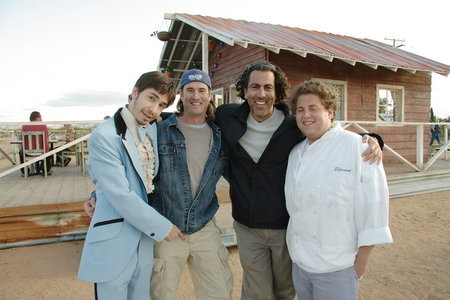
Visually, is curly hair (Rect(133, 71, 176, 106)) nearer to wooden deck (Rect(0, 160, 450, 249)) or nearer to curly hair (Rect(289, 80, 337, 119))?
curly hair (Rect(289, 80, 337, 119))

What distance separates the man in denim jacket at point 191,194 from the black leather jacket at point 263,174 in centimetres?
13

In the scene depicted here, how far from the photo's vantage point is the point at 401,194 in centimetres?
714

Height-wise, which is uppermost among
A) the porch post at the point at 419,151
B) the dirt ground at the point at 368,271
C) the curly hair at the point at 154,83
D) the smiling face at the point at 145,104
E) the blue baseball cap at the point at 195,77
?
the blue baseball cap at the point at 195,77

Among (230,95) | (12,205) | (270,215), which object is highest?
(230,95)

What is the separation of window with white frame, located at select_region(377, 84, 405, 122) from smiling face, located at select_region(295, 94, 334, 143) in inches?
342

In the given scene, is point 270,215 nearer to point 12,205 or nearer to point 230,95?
point 12,205

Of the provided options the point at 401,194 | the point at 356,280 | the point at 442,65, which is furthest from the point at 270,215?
the point at 442,65

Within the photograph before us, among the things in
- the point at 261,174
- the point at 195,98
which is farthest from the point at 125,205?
the point at 261,174

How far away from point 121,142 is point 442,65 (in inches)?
456

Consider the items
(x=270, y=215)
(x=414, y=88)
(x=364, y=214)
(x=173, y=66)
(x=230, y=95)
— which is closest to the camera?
(x=364, y=214)

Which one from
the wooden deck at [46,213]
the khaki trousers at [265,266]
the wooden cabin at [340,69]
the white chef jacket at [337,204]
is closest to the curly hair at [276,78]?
the white chef jacket at [337,204]

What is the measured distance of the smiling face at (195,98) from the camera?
6.95 feet

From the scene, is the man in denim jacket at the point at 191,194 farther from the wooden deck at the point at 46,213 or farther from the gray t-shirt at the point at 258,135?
the wooden deck at the point at 46,213

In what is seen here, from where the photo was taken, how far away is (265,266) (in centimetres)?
230
